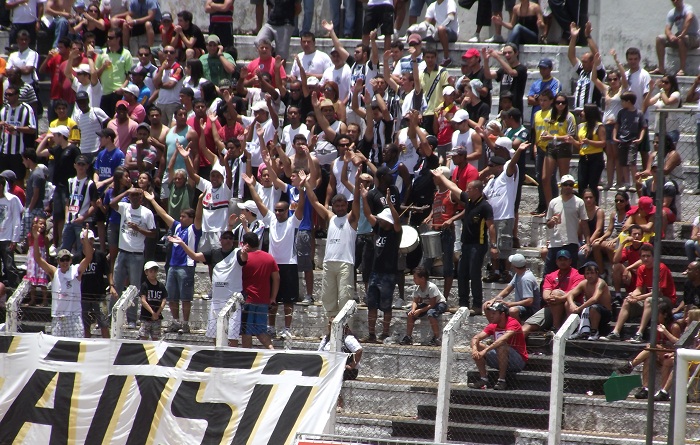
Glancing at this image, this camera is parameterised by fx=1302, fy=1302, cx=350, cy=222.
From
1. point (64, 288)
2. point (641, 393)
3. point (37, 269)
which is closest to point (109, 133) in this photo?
point (37, 269)

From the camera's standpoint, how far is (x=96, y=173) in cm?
1969

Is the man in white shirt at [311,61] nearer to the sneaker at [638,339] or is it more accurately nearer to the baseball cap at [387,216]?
the baseball cap at [387,216]

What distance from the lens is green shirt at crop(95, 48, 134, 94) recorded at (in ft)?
72.9

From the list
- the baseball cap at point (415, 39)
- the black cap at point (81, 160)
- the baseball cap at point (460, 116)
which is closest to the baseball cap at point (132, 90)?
the black cap at point (81, 160)

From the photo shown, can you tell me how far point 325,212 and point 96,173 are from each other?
408 centimetres

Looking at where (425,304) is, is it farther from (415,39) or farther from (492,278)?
(415,39)

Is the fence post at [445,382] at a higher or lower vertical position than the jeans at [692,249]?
lower

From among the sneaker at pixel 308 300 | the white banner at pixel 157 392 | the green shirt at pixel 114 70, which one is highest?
the green shirt at pixel 114 70

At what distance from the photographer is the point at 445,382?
14.2 meters

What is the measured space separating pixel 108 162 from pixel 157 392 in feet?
19.5

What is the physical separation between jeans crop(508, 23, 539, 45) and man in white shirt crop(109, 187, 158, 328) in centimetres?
715

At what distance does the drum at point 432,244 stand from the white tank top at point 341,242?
3.05 ft

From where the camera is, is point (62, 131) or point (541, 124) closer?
point (541, 124)

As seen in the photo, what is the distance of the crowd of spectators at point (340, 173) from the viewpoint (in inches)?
643
